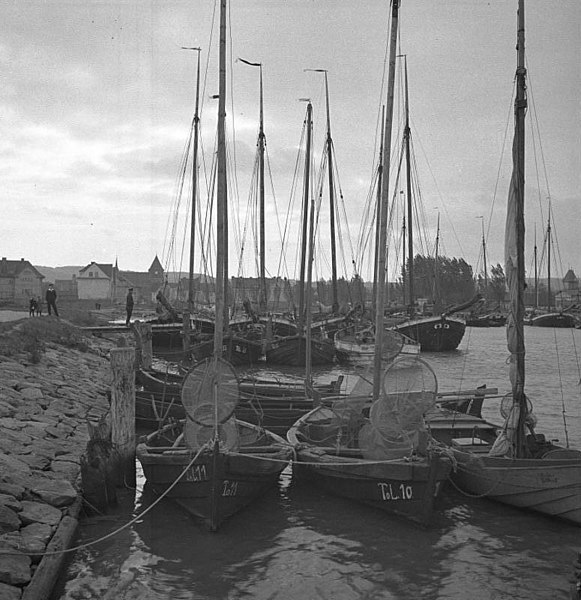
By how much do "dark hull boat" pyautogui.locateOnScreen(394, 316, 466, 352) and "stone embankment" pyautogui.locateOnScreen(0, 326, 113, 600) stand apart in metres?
32.4

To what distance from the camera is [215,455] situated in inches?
459

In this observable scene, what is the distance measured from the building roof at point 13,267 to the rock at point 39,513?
100 m

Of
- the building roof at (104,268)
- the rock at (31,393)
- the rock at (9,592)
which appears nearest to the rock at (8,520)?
the rock at (9,592)

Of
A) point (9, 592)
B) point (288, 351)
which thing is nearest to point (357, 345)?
point (288, 351)

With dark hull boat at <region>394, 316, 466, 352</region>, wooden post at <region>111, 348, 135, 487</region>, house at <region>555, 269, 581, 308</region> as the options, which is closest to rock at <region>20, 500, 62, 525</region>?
wooden post at <region>111, 348, 135, 487</region>

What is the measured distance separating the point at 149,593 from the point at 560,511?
7.02 meters

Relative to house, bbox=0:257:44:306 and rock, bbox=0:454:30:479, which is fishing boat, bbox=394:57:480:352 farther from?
house, bbox=0:257:44:306

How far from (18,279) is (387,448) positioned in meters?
101

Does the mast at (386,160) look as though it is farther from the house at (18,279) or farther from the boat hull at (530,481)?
the house at (18,279)

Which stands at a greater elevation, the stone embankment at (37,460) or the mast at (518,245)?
the mast at (518,245)

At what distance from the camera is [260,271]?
139ft

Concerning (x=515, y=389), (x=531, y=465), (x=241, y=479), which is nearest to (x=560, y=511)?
(x=531, y=465)

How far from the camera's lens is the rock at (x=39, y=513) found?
9984 millimetres

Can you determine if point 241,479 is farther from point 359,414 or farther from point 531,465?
point 531,465
